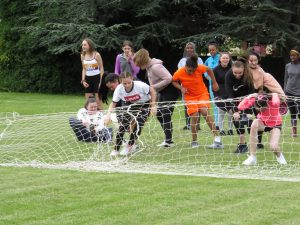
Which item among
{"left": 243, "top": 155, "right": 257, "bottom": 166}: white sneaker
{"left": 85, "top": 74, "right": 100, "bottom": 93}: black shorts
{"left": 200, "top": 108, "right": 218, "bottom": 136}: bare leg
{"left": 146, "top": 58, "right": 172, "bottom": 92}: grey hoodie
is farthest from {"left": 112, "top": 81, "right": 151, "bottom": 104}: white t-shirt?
{"left": 85, "top": 74, "right": 100, "bottom": 93}: black shorts

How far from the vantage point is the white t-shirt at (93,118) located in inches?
386

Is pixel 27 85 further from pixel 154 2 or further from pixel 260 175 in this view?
pixel 260 175

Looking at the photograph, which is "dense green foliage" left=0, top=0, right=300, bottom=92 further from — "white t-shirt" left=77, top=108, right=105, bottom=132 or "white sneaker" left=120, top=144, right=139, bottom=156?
"white sneaker" left=120, top=144, right=139, bottom=156

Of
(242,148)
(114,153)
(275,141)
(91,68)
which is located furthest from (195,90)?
(91,68)

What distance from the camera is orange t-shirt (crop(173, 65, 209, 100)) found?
32.2ft

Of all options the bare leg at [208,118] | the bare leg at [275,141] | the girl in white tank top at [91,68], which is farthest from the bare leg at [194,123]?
the girl in white tank top at [91,68]

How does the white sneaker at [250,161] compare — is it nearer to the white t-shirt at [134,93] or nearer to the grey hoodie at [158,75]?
the white t-shirt at [134,93]

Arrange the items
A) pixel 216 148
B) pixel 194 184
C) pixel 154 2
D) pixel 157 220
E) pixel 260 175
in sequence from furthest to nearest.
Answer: pixel 154 2
pixel 216 148
pixel 260 175
pixel 194 184
pixel 157 220

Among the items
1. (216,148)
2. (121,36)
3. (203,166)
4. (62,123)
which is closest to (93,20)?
(121,36)

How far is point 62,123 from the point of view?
12266mm

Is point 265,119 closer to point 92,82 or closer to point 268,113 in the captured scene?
point 268,113

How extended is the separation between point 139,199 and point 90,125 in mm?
4123

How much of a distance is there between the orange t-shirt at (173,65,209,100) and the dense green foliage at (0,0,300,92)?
41.8ft

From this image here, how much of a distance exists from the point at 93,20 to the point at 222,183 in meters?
17.9
